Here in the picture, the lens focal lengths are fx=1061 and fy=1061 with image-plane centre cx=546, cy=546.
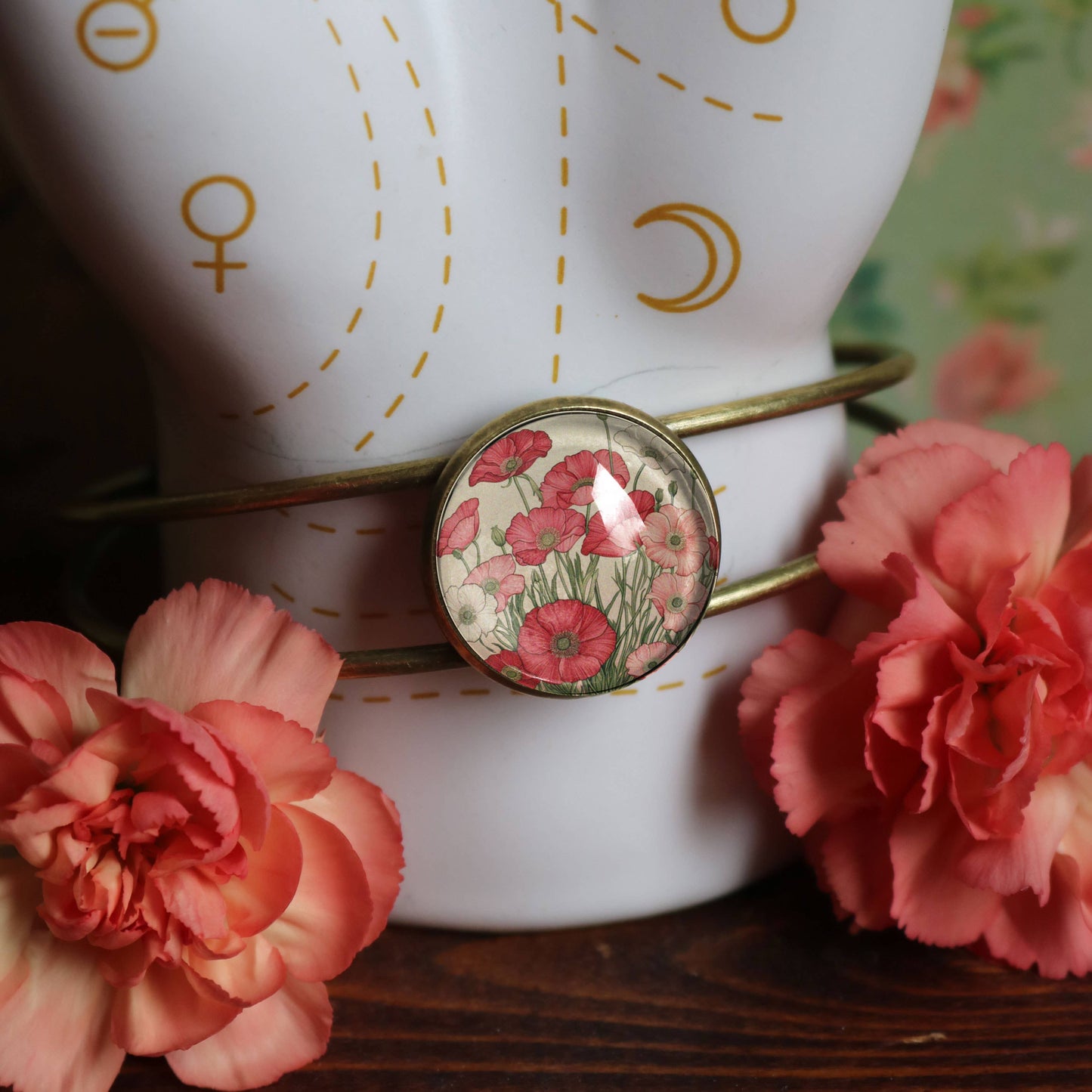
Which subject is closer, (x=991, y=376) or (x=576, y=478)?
(x=576, y=478)

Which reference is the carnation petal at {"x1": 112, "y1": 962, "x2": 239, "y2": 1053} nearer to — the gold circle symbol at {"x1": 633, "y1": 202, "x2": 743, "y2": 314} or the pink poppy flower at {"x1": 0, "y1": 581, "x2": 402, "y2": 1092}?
the pink poppy flower at {"x1": 0, "y1": 581, "x2": 402, "y2": 1092}

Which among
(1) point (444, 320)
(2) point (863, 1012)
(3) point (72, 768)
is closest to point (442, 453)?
(1) point (444, 320)

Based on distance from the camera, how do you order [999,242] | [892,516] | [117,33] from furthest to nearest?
[999,242] → [892,516] → [117,33]

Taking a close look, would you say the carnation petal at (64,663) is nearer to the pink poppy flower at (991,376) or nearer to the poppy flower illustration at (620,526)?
the poppy flower illustration at (620,526)

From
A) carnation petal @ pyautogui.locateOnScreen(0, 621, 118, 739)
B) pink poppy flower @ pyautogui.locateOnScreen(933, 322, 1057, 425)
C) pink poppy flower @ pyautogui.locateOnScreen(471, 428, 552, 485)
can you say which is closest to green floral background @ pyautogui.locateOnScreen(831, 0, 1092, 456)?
pink poppy flower @ pyautogui.locateOnScreen(933, 322, 1057, 425)

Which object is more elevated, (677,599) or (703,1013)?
(677,599)

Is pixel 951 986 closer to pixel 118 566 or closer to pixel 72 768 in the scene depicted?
pixel 72 768

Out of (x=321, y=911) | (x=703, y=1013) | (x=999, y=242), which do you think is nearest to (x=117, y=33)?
(x=321, y=911)

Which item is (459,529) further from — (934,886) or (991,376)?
(991,376)

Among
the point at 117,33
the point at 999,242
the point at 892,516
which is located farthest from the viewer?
the point at 999,242
